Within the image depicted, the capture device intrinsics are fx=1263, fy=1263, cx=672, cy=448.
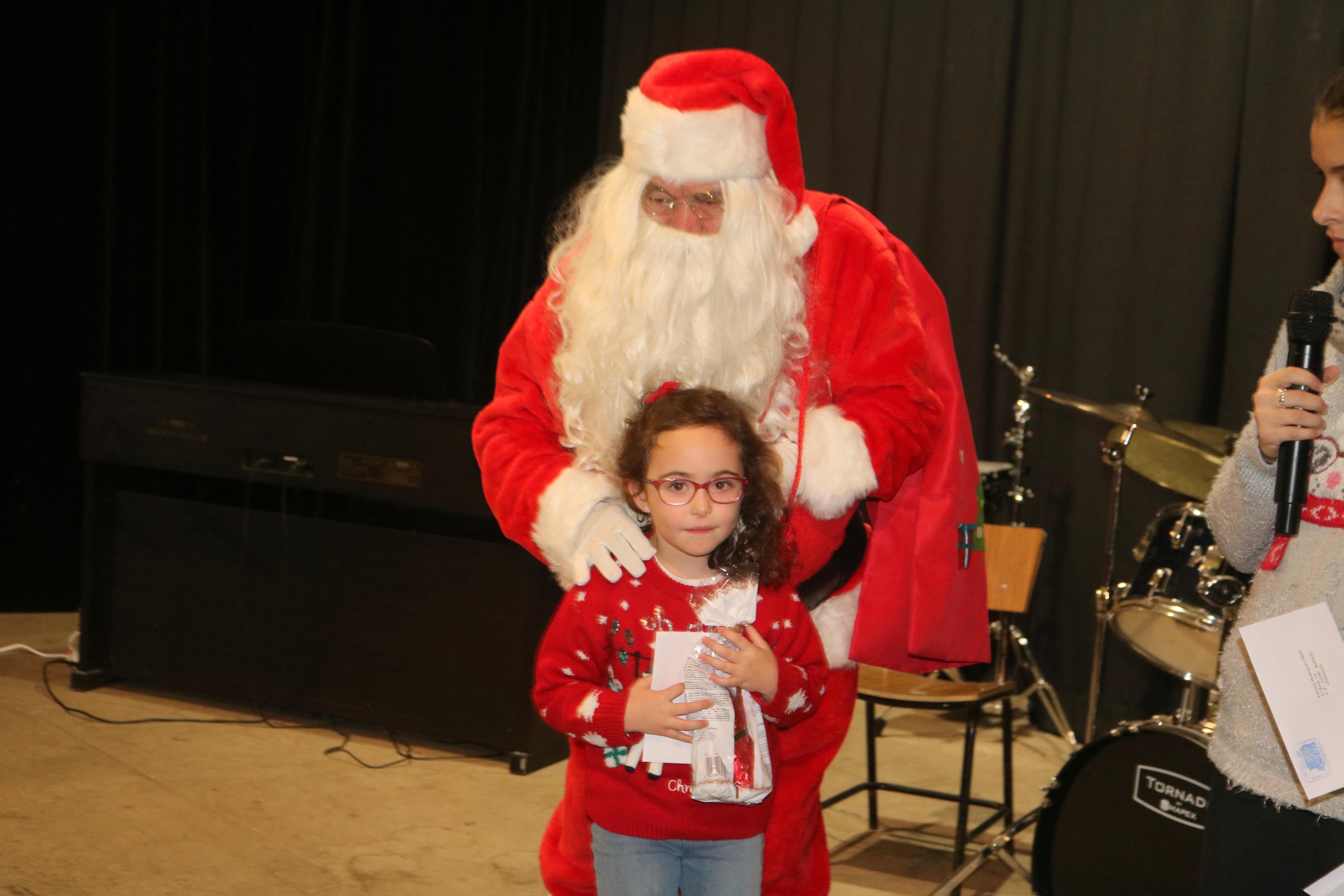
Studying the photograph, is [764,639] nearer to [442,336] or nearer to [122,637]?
[122,637]

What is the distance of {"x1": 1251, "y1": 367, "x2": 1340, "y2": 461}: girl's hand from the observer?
1.32 metres

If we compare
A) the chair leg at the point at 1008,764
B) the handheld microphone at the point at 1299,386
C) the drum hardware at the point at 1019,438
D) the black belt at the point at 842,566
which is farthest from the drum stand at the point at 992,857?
the handheld microphone at the point at 1299,386

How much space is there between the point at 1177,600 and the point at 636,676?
1632mm

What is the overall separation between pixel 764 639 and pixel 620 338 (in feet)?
1.67

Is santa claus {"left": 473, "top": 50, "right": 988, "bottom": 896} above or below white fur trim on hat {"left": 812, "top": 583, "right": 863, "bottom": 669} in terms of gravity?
above

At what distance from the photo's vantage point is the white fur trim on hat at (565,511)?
1712 millimetres

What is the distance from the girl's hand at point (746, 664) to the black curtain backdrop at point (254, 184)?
3969 mm

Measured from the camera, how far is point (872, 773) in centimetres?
335

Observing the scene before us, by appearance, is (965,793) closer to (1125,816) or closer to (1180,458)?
(1125,816)

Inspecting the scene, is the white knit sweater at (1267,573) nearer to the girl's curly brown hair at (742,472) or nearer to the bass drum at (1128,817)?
the girl's curly brown hair at (742,472)

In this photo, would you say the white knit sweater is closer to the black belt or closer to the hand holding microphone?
the hand holding microphone

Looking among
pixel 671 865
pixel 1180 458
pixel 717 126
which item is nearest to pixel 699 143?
pixel 717 126

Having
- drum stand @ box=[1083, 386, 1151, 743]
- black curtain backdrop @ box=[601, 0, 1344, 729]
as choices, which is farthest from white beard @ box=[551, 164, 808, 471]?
black curtain backdrop @ box=[601, 0, 1344, 729]

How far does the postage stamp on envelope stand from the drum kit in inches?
45.0
